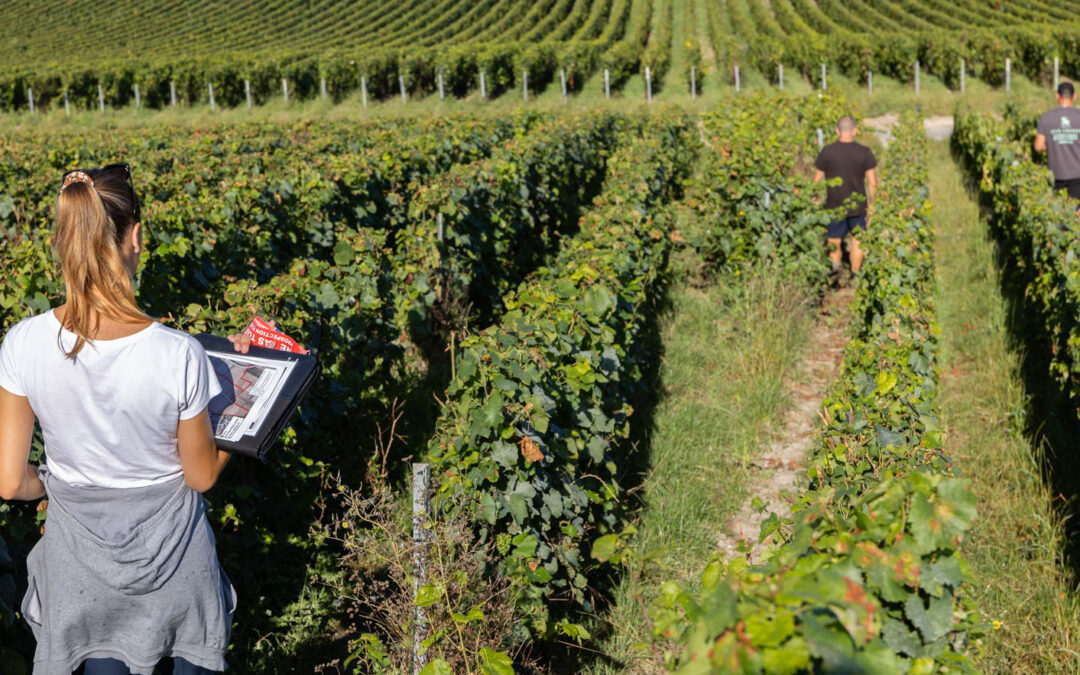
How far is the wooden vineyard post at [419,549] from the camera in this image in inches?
125

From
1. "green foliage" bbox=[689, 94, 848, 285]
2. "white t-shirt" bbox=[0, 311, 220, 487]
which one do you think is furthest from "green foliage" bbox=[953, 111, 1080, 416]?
"white t-shirt" bbox=[0, 311, 220, 487]

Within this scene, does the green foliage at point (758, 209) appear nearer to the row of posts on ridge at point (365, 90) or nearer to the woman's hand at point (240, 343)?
the woman's hand at point (240, 343)

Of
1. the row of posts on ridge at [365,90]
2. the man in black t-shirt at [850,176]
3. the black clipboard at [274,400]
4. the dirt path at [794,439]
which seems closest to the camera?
the black clipboard at [274,400]

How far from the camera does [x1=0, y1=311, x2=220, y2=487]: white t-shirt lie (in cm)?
219

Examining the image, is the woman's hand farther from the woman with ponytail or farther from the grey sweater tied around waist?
the grey sweater tied around waist

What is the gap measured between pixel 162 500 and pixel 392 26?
2051 inches

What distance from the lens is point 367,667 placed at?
12.2 feet

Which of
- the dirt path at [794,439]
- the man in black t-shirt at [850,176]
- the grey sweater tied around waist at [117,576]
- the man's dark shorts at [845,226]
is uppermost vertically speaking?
the grey sweater tied around waist at [117,576]

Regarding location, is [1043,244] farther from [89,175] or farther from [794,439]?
[89,175]

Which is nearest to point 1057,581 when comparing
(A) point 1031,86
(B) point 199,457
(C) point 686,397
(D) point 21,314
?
(C) point 686,397

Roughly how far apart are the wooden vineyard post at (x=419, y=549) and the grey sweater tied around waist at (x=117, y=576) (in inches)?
33.0

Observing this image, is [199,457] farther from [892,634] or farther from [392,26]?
[392,26]

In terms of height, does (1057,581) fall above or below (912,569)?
below

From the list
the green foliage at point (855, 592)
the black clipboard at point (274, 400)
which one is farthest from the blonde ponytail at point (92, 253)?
the green foliage at point (855, 592)
